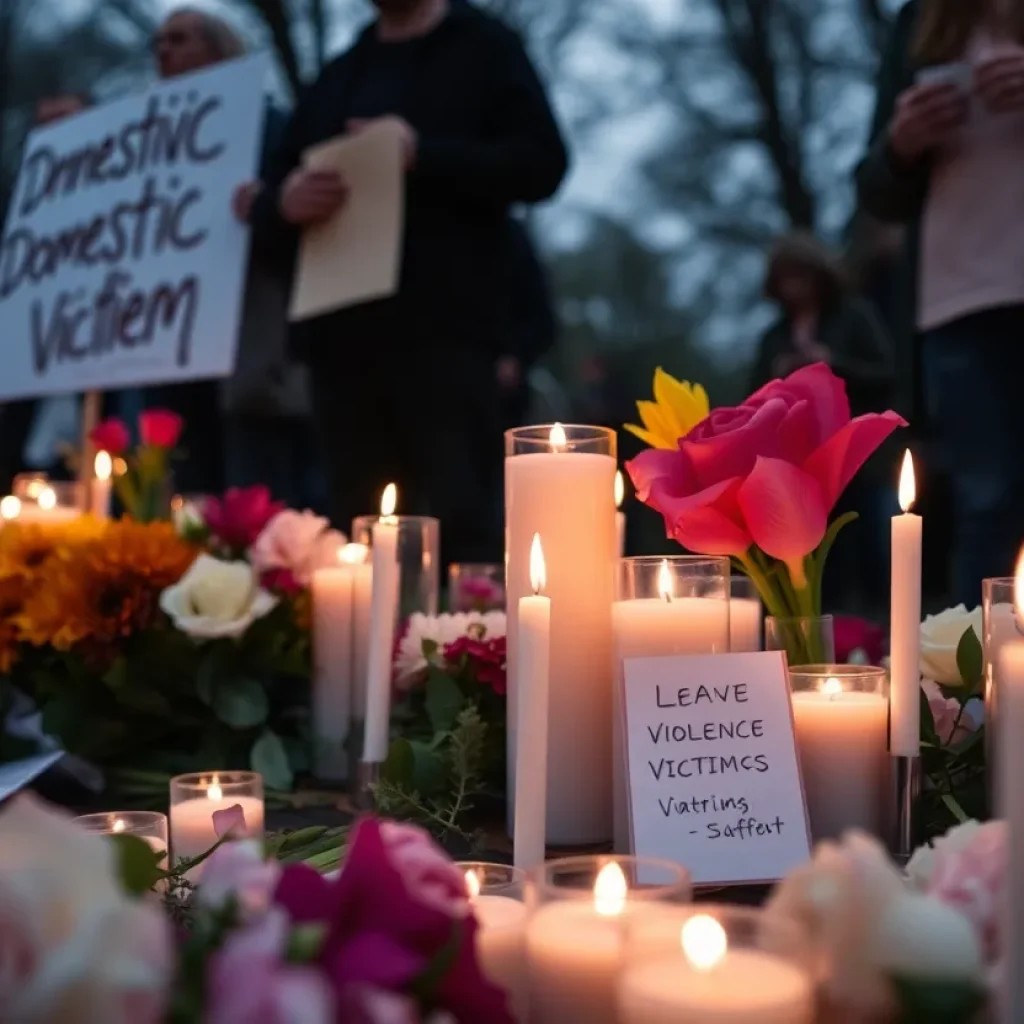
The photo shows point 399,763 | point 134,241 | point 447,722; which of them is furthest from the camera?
point 134,241

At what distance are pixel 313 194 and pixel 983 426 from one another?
1.08 m

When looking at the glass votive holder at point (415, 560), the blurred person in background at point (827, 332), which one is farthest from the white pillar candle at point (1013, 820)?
the blurred person in background at point (827, 332)

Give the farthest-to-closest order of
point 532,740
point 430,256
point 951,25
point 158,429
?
1. point 430,256
2. point 158,429
3. point 951,25
4. point 532,740

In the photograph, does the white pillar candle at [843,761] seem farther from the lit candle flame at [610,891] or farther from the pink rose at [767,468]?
the lit candle flame at [610,891]

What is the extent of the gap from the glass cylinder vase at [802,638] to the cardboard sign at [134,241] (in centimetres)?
150

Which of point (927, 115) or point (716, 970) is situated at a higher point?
point (927, 115)

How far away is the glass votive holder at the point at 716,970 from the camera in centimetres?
48

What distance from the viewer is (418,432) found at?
2256 mm

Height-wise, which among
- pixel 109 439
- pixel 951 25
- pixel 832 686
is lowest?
pixel 832 686

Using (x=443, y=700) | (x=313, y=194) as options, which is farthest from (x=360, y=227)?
(x=443, y=700)

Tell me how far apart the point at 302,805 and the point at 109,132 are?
1.78 m

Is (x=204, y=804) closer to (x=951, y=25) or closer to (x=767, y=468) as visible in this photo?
(x=767, y=468)

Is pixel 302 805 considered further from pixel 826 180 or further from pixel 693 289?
pixel 693 289

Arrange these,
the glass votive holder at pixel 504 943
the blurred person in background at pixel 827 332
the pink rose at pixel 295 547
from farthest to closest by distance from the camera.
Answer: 1. the blurred person in background at pixel 827 332
2. the pink rose at pixel 295 547
3. the glass votive holder at pixel 504 943
